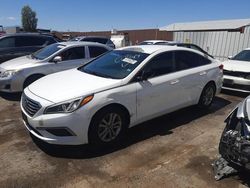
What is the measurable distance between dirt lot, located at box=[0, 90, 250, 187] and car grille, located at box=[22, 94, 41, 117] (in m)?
0.60

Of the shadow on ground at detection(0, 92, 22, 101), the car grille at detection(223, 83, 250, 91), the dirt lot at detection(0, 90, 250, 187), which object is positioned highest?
the car grille at detection(223, 83, 250, 91)

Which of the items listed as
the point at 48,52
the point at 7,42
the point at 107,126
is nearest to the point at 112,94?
the point at 107,126

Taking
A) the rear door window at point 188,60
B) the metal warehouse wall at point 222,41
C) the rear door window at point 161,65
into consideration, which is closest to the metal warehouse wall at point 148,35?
the metal warehouse wall at point 222,41

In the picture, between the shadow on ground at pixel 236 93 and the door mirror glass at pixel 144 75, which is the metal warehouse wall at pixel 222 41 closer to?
the shadow on ground at pixel 236 93

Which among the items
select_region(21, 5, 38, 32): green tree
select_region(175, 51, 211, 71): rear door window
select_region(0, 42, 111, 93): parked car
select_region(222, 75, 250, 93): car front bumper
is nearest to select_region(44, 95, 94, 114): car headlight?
select_region(175, 51, 211, 71): rear door window

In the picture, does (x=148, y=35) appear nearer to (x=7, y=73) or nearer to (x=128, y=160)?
(x=7, y=73)

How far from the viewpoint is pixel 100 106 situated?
3.94m

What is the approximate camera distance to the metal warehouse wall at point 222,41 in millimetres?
13983

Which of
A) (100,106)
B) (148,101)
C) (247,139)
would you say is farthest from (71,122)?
(247,139)

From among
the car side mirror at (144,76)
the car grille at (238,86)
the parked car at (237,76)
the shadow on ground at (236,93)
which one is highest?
the car side mirror at (144,76)

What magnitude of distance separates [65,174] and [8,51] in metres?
7.38

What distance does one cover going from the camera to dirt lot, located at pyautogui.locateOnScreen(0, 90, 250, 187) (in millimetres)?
3426

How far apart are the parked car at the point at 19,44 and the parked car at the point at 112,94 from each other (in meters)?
5.37

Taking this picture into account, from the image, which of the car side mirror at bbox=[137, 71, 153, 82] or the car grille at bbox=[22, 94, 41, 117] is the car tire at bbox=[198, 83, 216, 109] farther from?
the car grille at bbox=[22, 94, 41, 117]
